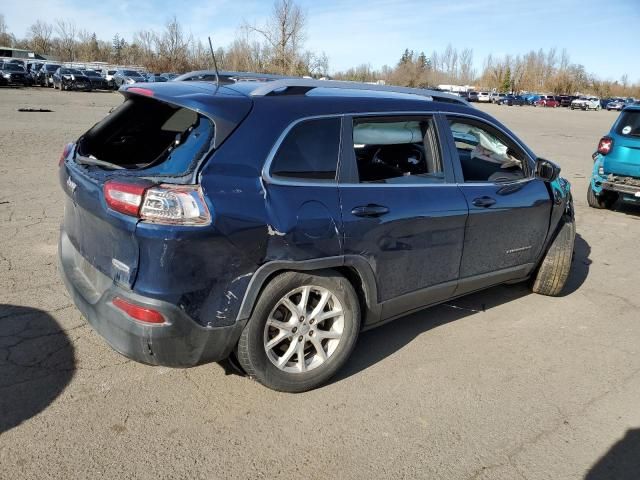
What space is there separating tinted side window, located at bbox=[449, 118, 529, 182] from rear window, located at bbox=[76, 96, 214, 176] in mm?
2119

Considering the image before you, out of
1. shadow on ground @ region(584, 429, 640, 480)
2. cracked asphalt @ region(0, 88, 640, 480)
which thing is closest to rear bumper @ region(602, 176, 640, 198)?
cracked asphalt @ region(0, 88, 640, 480)

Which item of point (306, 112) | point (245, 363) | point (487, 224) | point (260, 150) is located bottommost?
point (245, 363)

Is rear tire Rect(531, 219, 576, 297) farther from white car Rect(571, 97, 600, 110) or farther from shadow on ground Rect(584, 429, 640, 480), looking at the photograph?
white car Rect(571, 97, 600, 110)

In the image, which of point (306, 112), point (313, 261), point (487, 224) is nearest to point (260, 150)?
point (306, 112)

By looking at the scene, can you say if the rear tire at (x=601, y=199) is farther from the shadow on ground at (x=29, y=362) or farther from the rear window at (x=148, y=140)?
the shadow on ground at (x=29, y=362)

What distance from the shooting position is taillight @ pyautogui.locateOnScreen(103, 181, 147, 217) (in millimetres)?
2635

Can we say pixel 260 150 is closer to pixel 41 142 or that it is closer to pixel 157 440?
pixel 157 440

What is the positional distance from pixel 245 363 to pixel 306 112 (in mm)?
1504

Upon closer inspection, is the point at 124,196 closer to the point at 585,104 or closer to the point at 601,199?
the point at 601,199

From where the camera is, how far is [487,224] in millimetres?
4062

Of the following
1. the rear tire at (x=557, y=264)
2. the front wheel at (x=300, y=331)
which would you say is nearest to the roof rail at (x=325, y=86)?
the front wheel at (x=300, y=331)

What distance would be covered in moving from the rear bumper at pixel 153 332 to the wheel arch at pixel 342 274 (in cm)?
17

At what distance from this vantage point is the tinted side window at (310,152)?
3016mm

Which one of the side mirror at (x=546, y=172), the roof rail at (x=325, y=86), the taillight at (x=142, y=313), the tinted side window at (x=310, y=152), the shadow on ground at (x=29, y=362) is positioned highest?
the roof rail at (x=325, y=86)
